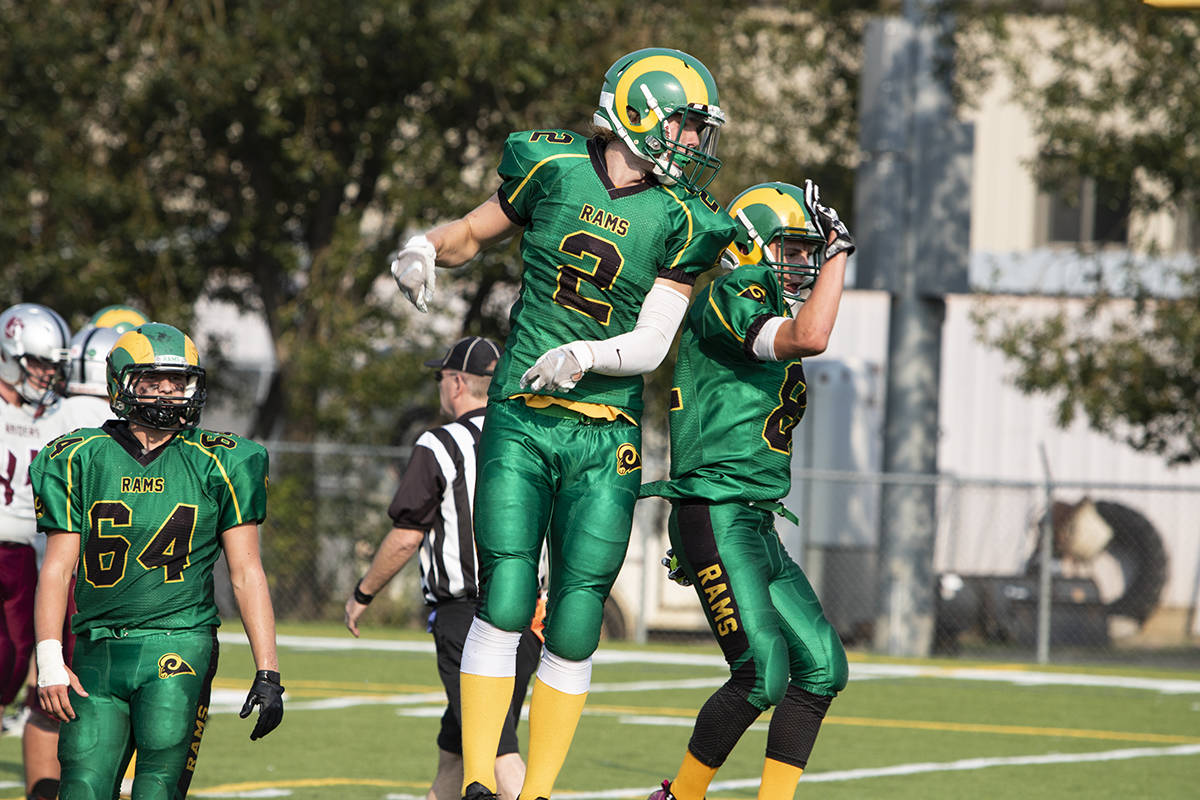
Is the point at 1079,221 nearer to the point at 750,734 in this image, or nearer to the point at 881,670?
the point at 881,670

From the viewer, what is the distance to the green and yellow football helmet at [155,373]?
5699 mm

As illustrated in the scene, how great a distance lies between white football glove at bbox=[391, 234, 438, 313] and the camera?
5.52 m

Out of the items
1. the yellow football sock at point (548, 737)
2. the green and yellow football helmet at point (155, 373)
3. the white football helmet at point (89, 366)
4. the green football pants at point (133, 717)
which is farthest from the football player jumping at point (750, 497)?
the white football helmet at point (89, 366)

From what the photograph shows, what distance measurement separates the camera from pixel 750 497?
6.43 metres

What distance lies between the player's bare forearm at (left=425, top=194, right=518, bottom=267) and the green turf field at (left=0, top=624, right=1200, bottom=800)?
130 inches

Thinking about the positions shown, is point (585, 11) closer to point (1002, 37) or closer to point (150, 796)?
point (1002, 37)

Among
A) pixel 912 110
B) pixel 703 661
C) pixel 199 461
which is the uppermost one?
pixel 912 110

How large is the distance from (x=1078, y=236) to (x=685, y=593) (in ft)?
40.2

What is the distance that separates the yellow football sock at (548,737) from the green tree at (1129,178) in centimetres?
1334

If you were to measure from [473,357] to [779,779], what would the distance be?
87.5 inches

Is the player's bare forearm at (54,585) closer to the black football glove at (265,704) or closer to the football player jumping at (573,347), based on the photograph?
the black football glove at (265,704)

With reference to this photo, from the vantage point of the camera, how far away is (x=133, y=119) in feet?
65.1

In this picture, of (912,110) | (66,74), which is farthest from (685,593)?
(66,74)

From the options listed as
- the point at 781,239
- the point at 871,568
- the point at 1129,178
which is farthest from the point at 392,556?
the point at 871,568
